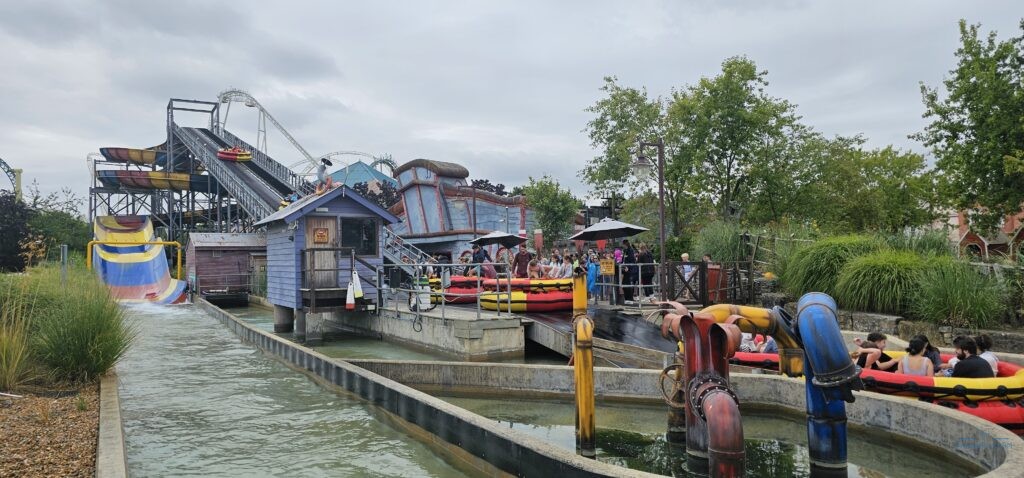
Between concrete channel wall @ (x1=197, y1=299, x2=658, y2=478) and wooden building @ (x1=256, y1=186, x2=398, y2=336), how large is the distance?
Answer: 18.7ft

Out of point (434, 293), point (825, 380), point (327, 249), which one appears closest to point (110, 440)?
point (825, 380)

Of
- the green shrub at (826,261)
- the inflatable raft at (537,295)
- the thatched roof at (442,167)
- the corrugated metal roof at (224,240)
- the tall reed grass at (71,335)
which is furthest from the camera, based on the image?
the corrugated metal roof at (224,240)

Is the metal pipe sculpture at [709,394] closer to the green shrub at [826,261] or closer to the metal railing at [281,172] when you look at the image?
the green shrub at [826,261]

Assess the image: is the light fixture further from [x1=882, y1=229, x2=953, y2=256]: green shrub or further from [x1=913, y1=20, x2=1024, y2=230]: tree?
[x1=913, y1=20, x2=1024, y2=230]: tree

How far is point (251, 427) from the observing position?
831 cm

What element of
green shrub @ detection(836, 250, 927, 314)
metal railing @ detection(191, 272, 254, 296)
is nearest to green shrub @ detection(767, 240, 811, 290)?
green shrub @ detection(836, 250, 927, 314)

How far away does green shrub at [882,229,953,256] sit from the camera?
509 inches

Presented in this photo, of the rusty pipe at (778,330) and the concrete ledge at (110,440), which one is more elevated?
the rusty pipe at (778,330)

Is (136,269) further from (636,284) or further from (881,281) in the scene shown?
(881,281)

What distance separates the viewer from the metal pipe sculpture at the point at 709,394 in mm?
4795

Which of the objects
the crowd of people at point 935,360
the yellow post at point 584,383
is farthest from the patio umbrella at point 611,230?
the yellow post at point 584,383

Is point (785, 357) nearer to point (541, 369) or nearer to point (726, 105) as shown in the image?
point (541, 369)

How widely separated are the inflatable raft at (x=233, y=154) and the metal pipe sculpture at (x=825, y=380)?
143 ft

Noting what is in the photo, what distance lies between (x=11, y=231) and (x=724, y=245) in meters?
20.6
